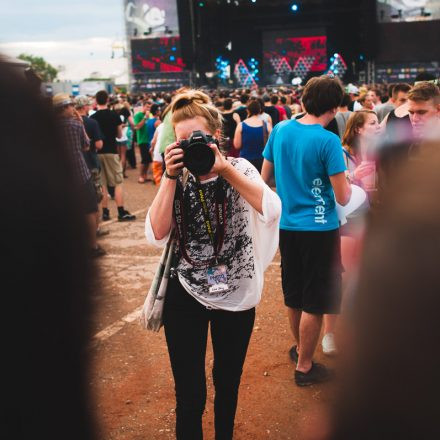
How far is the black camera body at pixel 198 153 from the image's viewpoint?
2.27 meters

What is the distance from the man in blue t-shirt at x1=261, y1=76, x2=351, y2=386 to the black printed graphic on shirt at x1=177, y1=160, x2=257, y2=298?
102 cm

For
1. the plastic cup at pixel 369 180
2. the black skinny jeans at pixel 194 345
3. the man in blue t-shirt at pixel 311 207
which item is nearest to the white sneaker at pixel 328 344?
the man in blue t-shirt at pixel 311 207

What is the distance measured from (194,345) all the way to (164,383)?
1480 millimetres

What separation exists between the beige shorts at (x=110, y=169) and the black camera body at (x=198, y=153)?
6876mm

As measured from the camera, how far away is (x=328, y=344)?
13.8 ft

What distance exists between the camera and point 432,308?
80 cm

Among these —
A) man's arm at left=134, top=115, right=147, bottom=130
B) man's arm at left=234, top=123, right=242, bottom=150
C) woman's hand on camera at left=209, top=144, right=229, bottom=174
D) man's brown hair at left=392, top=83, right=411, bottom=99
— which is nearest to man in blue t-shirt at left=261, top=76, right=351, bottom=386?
woman's hand on camera at left=209, top=144, right=229, bottom=174

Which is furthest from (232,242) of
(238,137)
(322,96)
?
(238,137)

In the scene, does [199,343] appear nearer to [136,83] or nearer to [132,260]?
[132,260]

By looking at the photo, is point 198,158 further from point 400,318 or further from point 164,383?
point 164,383

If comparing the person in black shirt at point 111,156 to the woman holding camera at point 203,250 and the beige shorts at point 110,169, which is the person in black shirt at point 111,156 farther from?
the woman holding camera at point 203,250

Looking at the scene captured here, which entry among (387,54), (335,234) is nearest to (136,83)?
(387,54)

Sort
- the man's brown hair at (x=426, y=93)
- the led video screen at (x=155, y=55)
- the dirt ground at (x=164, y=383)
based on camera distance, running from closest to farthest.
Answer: the dirt ground at (x=164, y=383)
the man's brown hair at (x=426, y=93)
the led video screen at (x=155, y=55)

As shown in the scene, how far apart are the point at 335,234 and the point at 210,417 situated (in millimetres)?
1375
